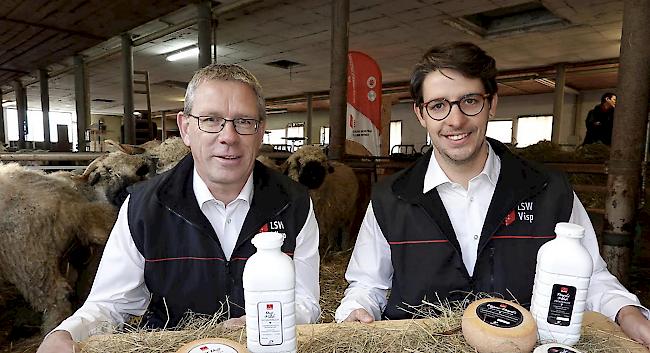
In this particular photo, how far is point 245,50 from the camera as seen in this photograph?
432 inches

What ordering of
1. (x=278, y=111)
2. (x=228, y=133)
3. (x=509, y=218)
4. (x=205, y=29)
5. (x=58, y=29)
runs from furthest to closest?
(x=278, y=111), (x=58, y=29), (x=205, y=29), (x=509, y=218), (x=228, y=133)

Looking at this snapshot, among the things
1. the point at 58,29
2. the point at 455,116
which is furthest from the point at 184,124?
the point at 58,29

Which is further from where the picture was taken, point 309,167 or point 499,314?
point 309,167

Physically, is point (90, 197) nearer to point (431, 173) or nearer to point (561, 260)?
point (431, 173)

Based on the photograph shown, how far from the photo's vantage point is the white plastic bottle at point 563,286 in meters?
1.02

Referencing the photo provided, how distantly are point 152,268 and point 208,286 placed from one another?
0.22 metres

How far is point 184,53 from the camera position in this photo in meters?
11.6

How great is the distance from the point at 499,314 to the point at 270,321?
55 centimetres

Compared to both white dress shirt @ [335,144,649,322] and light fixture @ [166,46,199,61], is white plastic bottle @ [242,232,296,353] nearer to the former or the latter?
white dress shirt @ [335,144,649,322]

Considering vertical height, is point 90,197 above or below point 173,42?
below

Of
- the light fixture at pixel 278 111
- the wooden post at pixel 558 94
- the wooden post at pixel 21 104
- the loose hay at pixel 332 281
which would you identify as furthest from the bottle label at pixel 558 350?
the light fixture at pixel 278 111

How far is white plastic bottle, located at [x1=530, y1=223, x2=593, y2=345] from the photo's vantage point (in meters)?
1.02

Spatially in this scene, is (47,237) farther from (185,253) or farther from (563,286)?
(563,286)

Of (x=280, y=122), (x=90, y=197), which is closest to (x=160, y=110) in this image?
(x=280, y=122)
